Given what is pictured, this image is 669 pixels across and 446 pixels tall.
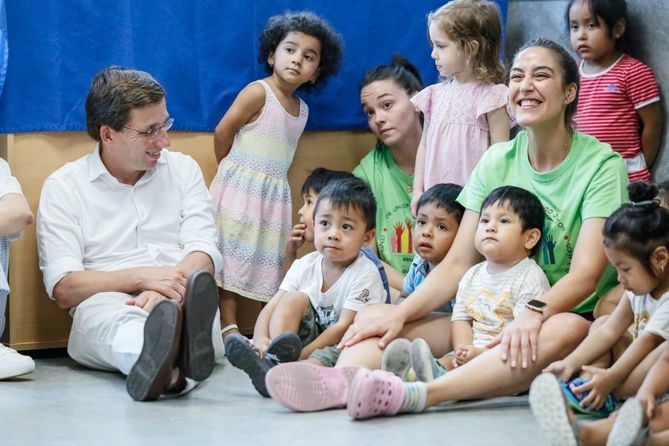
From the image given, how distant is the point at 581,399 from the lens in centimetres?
251

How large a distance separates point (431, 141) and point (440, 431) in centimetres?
142

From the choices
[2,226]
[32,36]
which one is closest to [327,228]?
[2,226]

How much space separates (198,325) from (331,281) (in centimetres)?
66

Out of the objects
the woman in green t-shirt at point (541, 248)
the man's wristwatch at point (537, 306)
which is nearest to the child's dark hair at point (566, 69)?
the woman in green t-shirt at point (541, 248)

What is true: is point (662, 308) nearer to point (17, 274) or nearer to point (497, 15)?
point (497, 15)

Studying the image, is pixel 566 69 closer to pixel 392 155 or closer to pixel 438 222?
pixel 438 222

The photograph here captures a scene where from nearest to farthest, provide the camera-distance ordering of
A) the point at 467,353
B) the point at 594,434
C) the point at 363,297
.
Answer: the point at 594,434 → the point at 467,353 → the point at 363,297

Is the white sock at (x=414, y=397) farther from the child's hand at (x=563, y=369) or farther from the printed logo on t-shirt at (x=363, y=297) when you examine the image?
the printed logo on t-shirt at (x=363, y=297)

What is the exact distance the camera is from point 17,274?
11.5ft

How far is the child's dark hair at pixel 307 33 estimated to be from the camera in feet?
12.2

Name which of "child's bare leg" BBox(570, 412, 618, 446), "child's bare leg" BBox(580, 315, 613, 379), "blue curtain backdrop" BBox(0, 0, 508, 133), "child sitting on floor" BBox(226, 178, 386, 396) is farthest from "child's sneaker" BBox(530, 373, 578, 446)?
"blue curtain backdrop" BBox(0, 0, 508, 133)

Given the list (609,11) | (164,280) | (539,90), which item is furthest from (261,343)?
(609,11)

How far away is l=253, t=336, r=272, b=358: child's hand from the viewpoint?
303cm

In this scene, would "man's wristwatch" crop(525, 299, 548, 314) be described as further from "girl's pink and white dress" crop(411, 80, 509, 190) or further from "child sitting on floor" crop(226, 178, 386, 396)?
"girl's pink and white dress" crop(411, 80, 509, 190)
